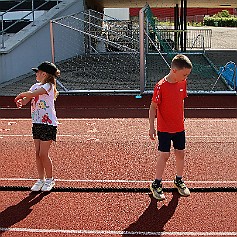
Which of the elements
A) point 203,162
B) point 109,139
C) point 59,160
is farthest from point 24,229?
point 109,139

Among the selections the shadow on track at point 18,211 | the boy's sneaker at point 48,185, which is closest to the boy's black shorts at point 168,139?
the boy's sneaker at point 48,185

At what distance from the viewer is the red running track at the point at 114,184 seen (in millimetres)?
4711

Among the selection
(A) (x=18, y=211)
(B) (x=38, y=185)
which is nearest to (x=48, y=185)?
(B) (x=38, y=185)

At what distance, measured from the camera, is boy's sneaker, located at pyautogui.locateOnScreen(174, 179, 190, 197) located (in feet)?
17.9

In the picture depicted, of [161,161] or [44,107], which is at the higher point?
[44,107]

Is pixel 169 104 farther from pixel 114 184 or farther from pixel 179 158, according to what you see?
pixel 114 184

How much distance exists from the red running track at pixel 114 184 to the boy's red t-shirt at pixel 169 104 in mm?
890

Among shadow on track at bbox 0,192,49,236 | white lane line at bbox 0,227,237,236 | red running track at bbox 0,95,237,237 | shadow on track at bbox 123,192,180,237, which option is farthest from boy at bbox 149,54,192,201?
shadow on track at bbox 0,192,49,236

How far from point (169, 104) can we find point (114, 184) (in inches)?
54.2

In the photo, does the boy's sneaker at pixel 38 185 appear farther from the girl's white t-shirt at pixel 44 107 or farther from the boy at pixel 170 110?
the boy at pixel 170 110

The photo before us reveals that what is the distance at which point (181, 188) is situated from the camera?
5.52m

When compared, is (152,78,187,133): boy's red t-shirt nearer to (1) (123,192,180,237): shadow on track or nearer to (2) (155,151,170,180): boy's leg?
(2) (155,151,170,180): boy's leg

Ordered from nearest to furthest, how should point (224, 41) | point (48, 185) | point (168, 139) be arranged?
point (168, 139) → point (48, 185) → point (224, 41)

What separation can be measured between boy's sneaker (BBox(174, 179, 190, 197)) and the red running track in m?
0.09
